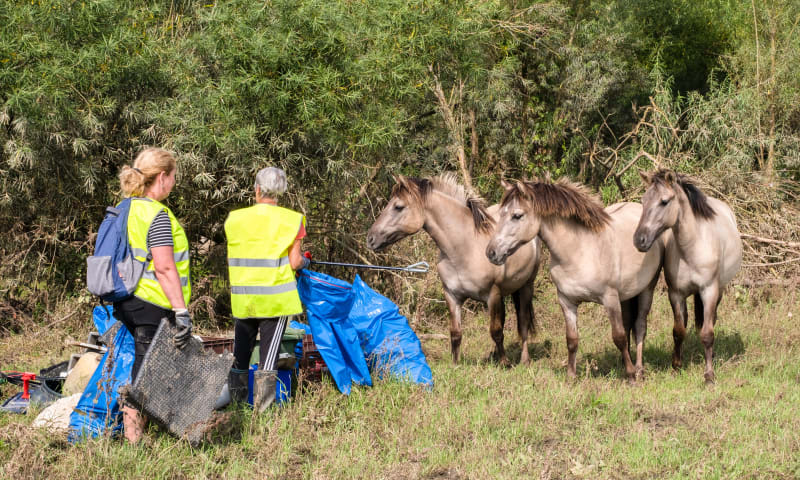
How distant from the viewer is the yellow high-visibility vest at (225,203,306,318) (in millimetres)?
4617

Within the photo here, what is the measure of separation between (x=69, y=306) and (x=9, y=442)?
379 cm

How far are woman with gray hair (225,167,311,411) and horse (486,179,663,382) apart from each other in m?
1.69

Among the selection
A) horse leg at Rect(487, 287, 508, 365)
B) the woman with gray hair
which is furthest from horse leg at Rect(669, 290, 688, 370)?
the woman with gray hair

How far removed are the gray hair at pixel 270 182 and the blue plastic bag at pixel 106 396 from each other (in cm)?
123

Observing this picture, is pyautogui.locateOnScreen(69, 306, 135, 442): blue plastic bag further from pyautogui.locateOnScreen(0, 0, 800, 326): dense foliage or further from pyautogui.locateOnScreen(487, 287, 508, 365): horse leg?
pyautogui.locateOnScreen(487, 287, 508, 365): horse leg

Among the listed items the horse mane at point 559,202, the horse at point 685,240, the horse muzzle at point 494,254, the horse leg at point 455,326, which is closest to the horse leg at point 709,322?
the horse at point 685,240

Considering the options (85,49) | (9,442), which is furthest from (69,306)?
(9,442)

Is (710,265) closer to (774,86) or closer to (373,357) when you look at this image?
(373,357)

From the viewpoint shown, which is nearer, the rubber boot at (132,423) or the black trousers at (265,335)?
the rubber boot at (132,423)

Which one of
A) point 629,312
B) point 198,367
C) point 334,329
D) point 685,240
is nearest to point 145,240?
point 198,367

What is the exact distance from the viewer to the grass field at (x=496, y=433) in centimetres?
398

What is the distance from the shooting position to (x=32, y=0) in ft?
21.1

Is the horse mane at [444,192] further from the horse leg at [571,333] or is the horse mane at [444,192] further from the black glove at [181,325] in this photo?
the black glove at [181,325]

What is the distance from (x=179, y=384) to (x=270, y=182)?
143 centimetres
